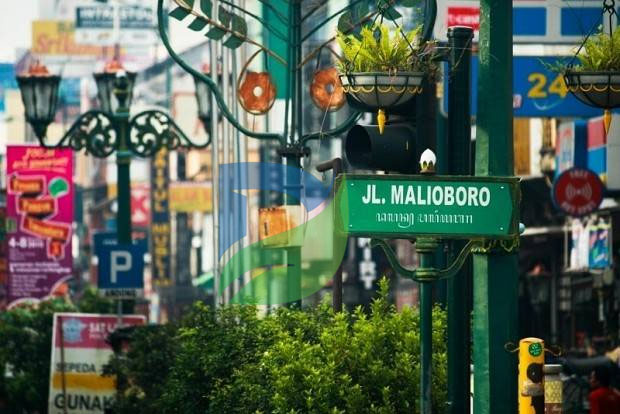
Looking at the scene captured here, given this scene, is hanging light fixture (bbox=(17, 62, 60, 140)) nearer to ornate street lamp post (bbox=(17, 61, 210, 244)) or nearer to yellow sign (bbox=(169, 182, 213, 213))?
ornate street lamp post (bbox=(17, 61, 210, 244))

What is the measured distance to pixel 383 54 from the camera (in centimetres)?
1176

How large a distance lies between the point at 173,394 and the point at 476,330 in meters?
4.27

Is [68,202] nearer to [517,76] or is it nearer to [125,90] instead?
[125,90]

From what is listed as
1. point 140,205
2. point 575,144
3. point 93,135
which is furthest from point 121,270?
point 140,205

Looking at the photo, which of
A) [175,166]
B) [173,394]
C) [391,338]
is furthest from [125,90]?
[175,166]

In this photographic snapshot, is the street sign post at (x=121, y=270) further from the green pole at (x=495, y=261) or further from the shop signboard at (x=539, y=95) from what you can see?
the green pole at (x=495, y=261)

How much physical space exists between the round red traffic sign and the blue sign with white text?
25.2ft

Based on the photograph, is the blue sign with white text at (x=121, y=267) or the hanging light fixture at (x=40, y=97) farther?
the hanging light fixture at (x=40, y=97)

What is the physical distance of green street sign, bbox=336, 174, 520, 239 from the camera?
10914 mm

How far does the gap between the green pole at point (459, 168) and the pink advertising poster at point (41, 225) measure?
86.2 ft

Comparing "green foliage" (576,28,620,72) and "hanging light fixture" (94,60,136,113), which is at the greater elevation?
"hanging light fixture" (94,60,136,113)

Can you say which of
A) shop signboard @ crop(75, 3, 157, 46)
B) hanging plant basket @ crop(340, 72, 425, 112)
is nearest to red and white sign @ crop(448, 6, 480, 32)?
hanging plant basket @ crop(340, 72, 425, 112)

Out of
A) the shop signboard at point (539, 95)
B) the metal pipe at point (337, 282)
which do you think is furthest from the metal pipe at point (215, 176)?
the metal pipe at point (337, 282)

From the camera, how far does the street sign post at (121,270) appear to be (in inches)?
1080
